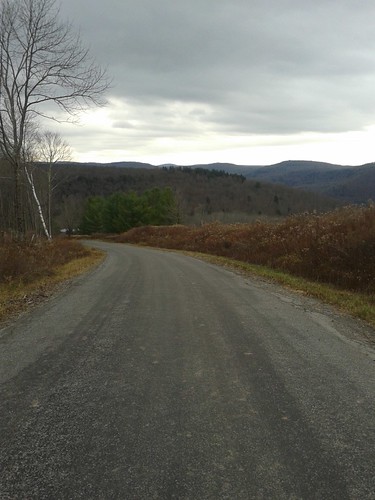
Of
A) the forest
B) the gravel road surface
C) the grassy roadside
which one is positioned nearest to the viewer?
the gravel road surface

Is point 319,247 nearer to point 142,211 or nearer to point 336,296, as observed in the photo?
point 336,296

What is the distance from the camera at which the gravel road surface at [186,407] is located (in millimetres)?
2656

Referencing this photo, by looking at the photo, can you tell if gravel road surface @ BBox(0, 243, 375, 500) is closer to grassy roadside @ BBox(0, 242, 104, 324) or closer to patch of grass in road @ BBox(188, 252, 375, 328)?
patch of grass in road @ BBox(188, 252, 375, 328)

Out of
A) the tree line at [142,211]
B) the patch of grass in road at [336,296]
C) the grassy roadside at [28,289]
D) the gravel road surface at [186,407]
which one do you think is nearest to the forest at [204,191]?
the tree line at [142,211]

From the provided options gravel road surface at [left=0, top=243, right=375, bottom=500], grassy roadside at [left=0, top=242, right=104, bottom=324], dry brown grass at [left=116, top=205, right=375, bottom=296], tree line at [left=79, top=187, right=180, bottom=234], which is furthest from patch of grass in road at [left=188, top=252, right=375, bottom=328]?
tree line at [left=79, top=187, right=180, bottom=234]

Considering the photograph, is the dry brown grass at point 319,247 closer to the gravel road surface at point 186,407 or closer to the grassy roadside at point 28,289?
the gravel road surface at point 186,407

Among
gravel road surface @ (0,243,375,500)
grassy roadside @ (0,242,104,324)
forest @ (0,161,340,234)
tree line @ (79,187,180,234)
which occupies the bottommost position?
grassy roadside @ (0,242,104,324)

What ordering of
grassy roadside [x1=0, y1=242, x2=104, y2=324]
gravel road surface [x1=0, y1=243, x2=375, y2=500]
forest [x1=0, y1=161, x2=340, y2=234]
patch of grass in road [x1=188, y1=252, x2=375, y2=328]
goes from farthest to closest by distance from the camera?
forest [x1=0, y1=161, x2=340, y2=234] → grassy roadside [x1=0, y1=242, x2=104, y2=324] → patch of grass in road [x1=188, y1=252, x2=375, y2=328] → gravel road surface [x1=0, y1=243, x2=375, y2=500]

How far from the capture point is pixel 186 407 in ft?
12.0

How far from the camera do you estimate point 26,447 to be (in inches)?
120

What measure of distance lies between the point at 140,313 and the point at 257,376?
10.9 feet

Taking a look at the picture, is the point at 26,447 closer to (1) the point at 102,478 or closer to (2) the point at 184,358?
(1) the point at 102,478

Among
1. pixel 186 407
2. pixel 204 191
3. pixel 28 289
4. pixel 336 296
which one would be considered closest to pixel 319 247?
pixel 336 296

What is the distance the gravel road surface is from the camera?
2656mm
